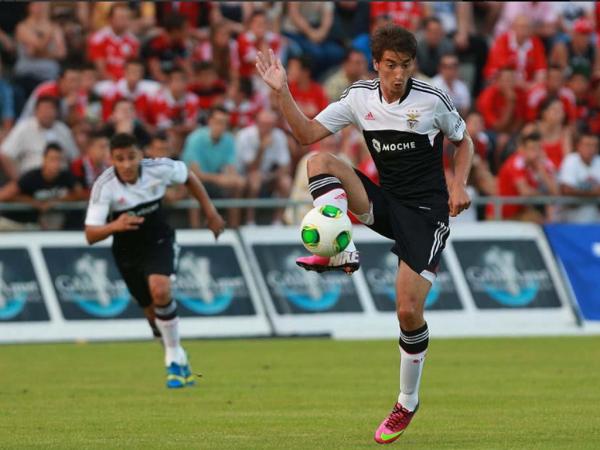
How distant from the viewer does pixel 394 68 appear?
29.8ft

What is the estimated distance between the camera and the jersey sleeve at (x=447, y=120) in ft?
30.9

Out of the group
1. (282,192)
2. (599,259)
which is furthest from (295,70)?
(599,259)

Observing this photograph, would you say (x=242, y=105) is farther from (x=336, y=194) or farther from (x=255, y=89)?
(x=336, y=194)

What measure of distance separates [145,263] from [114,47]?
8.43m

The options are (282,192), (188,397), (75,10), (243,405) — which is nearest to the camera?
(243,405)

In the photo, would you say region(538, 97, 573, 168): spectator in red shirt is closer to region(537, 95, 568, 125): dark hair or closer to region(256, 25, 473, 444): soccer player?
region(537, 95, 568, 125): dark hair

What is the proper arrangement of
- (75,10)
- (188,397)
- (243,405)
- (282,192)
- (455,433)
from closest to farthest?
1. (455,433)
2. (243,405)
3. (188,397)
4. (282,192)
5. (75,10)

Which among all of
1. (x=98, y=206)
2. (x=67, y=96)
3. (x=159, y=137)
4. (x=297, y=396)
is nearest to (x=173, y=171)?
(x=98, y=206)

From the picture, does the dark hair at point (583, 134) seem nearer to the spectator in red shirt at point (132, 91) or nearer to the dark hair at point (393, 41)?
the spectator in red shirt at point (132, 91)

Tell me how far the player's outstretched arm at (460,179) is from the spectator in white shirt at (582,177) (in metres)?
11.0

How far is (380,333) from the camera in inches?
759

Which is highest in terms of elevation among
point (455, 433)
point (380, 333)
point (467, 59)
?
point (455, 433)

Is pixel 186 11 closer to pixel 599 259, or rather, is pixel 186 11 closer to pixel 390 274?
pixel 390 274

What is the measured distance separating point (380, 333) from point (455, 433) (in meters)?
9.83
